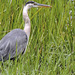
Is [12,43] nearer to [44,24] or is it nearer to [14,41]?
[14,41]

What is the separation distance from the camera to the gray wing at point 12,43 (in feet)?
Answer: 10.3

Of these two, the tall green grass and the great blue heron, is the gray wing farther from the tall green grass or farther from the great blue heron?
the tall green grass

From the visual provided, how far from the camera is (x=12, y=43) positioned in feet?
10.6

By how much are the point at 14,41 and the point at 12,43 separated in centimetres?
4

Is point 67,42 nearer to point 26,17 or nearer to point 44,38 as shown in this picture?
point 44,38

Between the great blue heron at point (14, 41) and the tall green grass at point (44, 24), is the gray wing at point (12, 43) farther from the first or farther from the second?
the tall green grass at point (44, 24)

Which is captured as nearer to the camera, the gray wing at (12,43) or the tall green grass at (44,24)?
the gray wing at (12,43)

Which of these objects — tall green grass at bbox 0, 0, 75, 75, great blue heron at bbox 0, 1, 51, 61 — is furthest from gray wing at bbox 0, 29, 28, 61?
tall green grass at bbox 0, 0, 75, 75

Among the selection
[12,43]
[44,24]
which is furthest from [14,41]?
[44,24]

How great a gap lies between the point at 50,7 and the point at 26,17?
1.48 ft

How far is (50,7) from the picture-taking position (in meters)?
3.72

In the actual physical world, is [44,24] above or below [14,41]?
above

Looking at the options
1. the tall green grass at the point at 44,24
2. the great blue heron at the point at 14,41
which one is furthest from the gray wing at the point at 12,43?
the tall green grass at the point at 44,24

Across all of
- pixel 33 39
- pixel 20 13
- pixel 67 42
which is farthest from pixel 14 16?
pixel 67 42
